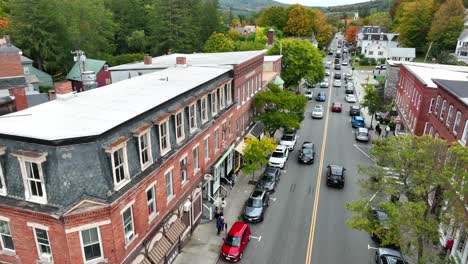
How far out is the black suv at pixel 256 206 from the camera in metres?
23.4

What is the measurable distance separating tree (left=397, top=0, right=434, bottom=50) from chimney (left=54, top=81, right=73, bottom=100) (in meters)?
99.2

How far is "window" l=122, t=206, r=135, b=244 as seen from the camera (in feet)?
47.8

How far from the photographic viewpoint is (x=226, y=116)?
27281mm

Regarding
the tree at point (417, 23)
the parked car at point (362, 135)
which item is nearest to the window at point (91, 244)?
the parked car at point (362, 135)

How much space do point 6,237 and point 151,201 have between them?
615cm

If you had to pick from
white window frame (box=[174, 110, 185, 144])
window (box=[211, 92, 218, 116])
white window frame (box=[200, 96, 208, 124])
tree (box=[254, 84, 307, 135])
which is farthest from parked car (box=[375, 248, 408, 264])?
tree (box=[254, 84, 307, 135])

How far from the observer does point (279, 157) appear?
32719 mm

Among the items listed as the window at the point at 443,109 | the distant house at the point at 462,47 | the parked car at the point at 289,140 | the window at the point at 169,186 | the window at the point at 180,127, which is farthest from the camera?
the distant house at the point at 462,47

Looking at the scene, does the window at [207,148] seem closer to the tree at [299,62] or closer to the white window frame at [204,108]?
the white window frame at [204,108]

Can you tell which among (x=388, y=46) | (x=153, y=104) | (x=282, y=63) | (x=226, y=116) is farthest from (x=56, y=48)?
(x=388, y=46)

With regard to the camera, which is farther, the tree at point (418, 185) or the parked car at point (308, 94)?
the parked car at point (308, 94)

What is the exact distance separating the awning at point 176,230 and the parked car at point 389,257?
1128 cm

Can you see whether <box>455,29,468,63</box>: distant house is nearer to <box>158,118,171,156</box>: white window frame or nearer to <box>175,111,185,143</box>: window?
<box>175,111,185,143</box>: window

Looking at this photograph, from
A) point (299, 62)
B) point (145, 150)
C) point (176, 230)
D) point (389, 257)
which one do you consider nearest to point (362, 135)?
point (299, 62)
